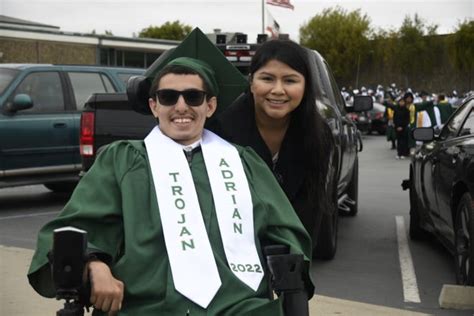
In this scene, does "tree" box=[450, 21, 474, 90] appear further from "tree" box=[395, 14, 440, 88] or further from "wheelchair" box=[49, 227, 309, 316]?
"wheelchair" box=[49, 227, 309, 316]

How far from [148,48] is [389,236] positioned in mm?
39141

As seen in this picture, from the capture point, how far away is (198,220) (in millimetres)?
3143

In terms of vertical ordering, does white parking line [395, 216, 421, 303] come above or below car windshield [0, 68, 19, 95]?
below

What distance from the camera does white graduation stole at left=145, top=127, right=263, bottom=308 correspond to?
3.06m

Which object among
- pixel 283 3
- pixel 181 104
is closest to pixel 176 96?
pixel 181 104

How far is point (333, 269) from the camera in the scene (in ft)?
24.8

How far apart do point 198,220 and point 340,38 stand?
54035mm

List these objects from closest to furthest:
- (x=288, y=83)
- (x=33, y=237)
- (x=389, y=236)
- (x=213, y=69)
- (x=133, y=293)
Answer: (x=133, y=293) < (x=213, y=69) < (x=288, y=83) < (x=33, y=237) < (x=389, y=236)

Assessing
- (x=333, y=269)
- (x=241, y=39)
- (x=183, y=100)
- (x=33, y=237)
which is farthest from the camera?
(x=241, y=39)

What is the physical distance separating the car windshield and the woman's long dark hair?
7393 millimetres

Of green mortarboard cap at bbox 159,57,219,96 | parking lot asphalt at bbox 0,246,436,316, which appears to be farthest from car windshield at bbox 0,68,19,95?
green mortarboard cap at bbox 159,57,219,96

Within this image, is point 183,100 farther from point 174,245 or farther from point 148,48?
point 148,48

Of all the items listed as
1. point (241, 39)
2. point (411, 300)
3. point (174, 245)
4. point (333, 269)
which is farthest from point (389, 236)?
point (174, 245)

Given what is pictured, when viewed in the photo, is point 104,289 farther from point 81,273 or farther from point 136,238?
point 136,238
